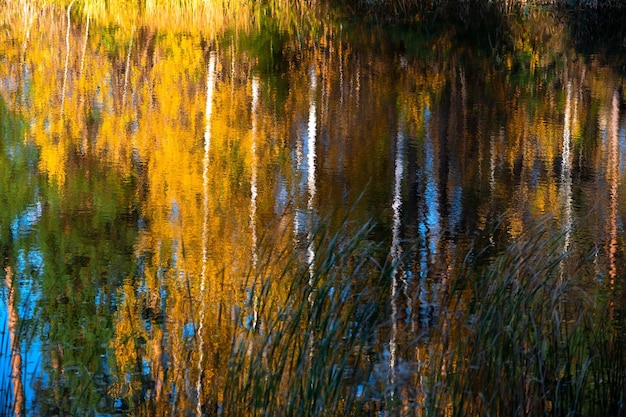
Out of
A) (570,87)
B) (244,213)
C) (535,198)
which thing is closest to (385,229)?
(244,213)

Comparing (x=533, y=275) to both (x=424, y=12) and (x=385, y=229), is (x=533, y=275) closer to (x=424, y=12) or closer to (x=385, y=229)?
(x=385, y=229)

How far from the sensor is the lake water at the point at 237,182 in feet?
14.8

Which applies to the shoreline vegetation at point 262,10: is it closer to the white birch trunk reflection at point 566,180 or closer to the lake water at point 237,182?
the lake water at point 237,182

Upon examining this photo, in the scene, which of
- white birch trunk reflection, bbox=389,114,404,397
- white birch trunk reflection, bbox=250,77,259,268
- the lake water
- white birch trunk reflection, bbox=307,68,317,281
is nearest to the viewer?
white birch trunk reflection, bbox=389,114,404,397

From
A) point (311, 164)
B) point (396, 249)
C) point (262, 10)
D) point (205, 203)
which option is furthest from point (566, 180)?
point (262, 10)

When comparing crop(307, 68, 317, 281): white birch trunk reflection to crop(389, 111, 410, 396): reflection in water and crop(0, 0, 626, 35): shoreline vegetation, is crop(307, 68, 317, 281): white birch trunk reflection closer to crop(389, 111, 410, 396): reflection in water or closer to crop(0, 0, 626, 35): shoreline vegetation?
crop(389, 111, 410, 396): reflection in water

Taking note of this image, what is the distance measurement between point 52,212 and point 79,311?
225 cm

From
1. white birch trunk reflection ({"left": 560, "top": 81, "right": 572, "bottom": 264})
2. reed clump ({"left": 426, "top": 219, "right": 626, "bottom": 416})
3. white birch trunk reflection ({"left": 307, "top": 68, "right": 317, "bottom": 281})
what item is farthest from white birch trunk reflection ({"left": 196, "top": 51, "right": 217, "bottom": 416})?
white birch trunk reflection ({"left": 560, "top": 81, "right": 572, "bottom": 264})

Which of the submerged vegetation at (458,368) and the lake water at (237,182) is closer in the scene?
the submerged vegetation at (458,368)

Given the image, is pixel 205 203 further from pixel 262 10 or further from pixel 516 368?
pixel 262 10

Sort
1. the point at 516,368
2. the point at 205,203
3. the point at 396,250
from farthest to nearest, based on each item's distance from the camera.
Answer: the point at 205,203, the point at 396,250, the point at 516,368

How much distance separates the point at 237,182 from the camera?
809cm

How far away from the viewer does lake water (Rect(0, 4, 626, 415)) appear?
4496 millimetres

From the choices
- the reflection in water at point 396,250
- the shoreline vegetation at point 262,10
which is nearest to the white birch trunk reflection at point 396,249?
the reflection in water at point 396,250
